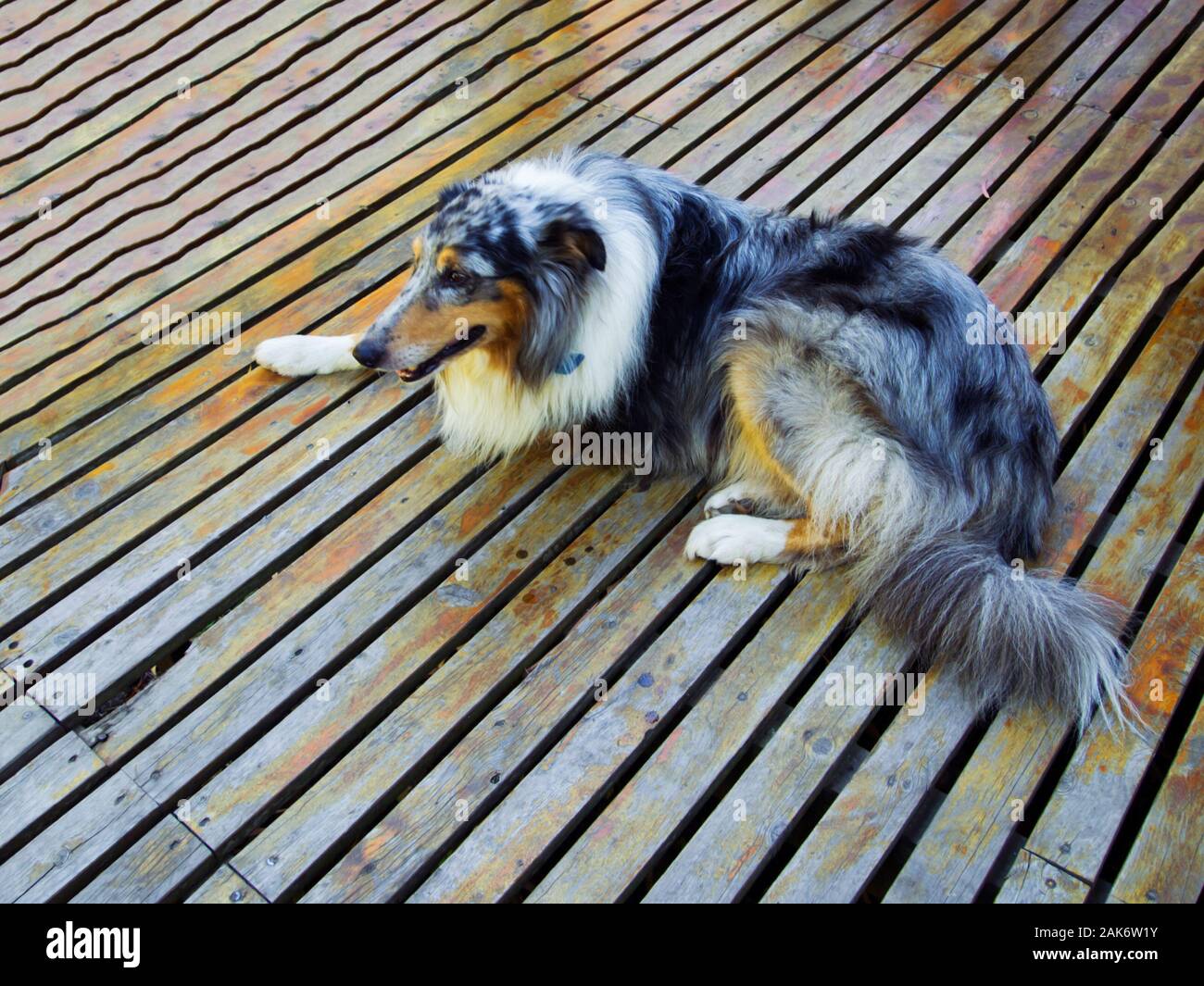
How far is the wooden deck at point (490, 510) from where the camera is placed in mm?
2512

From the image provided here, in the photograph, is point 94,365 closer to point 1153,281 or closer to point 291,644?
point 291,644

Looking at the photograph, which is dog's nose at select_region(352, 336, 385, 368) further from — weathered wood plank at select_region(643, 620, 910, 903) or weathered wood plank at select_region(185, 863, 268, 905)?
weathered wood plank at select_region(643, 620, 910, 903)

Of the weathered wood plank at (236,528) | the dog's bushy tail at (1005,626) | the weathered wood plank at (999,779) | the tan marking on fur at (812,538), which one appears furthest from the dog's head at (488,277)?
the weathered wood plank at (999,779)

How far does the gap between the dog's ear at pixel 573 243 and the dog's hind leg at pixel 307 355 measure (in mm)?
830

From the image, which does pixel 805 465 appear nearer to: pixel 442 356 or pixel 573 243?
pixel 573 243

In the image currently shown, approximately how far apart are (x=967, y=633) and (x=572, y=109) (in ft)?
8.85

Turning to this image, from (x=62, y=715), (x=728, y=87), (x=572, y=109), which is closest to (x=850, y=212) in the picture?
(x=728, y=87)

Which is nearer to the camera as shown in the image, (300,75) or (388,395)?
(388,395)

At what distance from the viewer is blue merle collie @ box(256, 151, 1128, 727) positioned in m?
2.78

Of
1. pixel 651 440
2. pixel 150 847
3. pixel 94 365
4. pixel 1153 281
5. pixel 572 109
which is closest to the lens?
pixel 150 847

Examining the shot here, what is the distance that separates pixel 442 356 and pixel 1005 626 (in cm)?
157

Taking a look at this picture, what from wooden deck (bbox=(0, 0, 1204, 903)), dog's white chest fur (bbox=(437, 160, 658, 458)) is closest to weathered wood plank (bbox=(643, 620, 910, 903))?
wooden deck (bbox=(0, 0, 1204, 903))

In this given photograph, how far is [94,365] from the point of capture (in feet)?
11.5

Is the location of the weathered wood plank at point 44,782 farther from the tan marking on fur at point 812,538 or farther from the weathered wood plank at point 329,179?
the tan marking on fur at point 812,538
